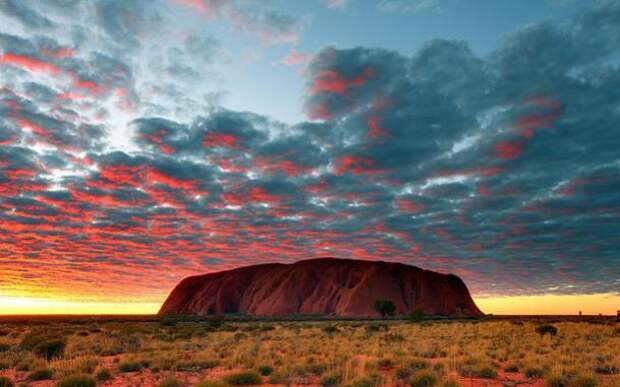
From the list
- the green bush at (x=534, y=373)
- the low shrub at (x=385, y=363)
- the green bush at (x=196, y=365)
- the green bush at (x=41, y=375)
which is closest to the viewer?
the green bush at (x=41, y=375)

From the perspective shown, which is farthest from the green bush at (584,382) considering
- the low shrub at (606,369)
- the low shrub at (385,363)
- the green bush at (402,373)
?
the low shrub at (385,363)

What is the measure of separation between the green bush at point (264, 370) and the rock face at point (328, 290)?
102655mm

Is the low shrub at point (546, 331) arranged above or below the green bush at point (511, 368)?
above

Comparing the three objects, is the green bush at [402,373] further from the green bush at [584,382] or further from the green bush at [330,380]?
the green bush at [584,382]

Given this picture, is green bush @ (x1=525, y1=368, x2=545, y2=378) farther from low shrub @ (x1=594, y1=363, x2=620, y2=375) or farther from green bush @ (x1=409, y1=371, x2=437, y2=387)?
green bush @ (x1=409, y1=371, x2=437, y2=387)

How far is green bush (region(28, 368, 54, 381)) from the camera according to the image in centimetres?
1534

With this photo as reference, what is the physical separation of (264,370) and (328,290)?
399ft

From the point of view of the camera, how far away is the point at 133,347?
84.6 feet

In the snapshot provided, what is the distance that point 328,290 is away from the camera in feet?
446

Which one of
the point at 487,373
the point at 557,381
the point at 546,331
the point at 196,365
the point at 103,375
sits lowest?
the point at 196,365

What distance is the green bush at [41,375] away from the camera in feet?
50.3

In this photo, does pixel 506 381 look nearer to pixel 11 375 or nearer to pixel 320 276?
pixel 11 375

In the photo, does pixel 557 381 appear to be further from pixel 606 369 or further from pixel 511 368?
pixel 606 369

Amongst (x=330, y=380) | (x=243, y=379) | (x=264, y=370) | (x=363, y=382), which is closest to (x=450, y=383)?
(x=363, y=382)
